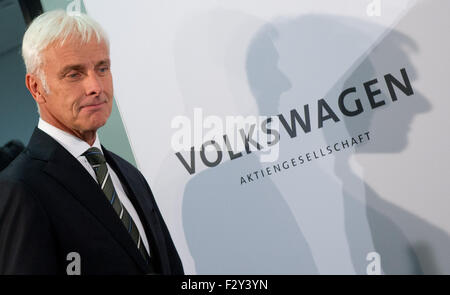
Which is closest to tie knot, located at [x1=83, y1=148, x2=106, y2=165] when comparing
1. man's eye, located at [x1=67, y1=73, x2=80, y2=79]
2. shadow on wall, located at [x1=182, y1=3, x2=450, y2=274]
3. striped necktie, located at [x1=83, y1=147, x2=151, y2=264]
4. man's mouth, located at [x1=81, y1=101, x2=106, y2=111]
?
striped necktie, located at [x1=83, y1=147, x2=151, y2=264]

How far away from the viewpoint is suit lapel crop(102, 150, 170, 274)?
5.90ft

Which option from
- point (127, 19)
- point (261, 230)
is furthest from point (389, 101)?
point (127, 19)

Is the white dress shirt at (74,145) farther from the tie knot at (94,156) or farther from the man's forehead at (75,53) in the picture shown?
the man's forehead at (75,53)

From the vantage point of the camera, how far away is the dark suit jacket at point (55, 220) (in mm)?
1555

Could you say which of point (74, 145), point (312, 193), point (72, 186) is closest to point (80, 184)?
point (72, 186)

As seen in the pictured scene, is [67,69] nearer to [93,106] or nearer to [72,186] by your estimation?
[93,106]

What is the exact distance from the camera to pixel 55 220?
63.7 inches

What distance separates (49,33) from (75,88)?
17 centimetres

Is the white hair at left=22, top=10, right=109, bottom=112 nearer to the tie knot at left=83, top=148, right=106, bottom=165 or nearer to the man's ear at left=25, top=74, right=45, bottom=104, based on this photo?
the man's ear at left=25, top=74, right=45, bottom=104

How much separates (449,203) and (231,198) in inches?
30.1

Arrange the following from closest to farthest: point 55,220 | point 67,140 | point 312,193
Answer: point 55,220 → point 67,140 → point 312,193

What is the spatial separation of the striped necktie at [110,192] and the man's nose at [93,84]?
0.16m

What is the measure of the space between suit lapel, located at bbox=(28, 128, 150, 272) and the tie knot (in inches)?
2.0

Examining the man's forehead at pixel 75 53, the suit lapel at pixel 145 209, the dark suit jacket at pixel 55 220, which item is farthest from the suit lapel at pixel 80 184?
the man's forehead at pixel 75 53
